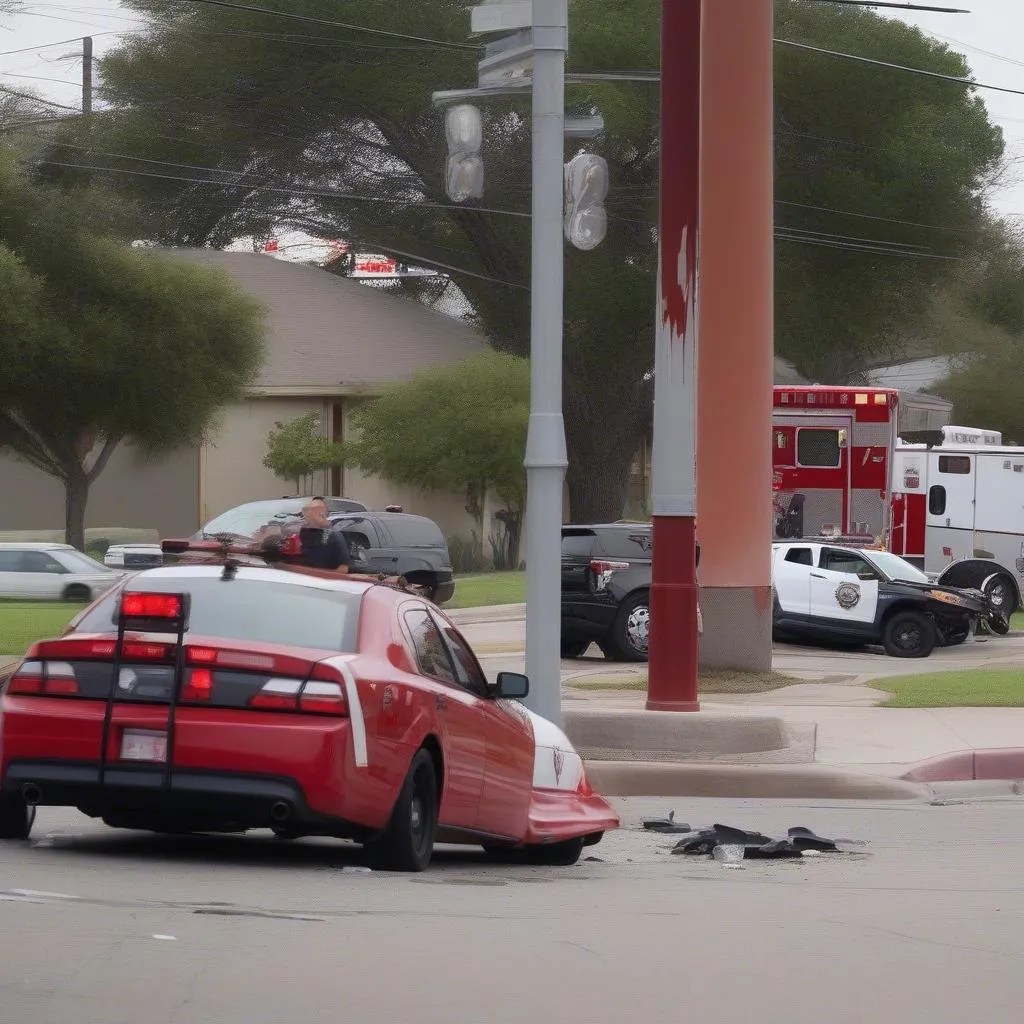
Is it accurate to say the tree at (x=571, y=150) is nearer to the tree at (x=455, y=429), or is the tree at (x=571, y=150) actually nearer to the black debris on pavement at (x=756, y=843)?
the tree at (x=455, y=429)

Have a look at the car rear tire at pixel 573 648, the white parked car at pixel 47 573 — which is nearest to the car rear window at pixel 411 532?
the car rear tire at pixel 573 648

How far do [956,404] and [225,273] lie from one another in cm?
3093

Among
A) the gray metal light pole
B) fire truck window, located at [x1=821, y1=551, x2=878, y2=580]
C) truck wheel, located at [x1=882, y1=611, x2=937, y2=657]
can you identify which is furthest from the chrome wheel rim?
the gray metal light pole

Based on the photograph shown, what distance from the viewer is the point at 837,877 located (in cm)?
928

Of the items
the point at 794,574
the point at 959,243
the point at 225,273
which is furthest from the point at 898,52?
the point at 794,574

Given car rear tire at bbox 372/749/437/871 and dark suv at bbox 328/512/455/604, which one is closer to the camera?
car rear tire at bbox 372/749/437/871

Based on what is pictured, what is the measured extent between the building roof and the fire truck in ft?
53.9

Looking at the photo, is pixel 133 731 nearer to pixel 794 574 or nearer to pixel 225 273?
pixel 794 574

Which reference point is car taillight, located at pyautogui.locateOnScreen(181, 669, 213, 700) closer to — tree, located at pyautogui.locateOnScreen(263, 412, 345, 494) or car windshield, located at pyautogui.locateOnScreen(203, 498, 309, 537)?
car windshield, located at pyautogui.locateOnScreen(203, 498, 309, 537)

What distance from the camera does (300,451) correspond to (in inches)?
1737

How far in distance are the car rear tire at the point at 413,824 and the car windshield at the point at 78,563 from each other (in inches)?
1059

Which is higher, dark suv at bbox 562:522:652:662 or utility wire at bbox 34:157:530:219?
utility wire at bbox 34:157:530:219

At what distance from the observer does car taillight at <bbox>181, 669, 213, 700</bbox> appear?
8023 millimetres

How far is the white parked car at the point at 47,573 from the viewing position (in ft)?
114
